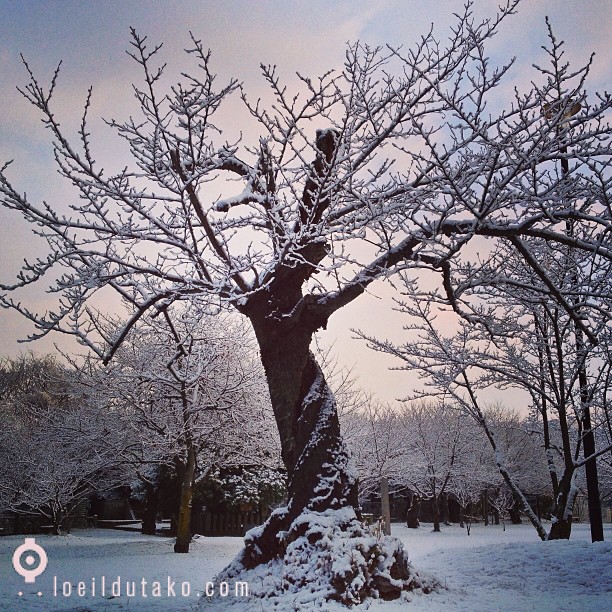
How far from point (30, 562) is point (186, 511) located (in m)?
3.70

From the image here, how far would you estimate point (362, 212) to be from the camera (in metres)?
7.16

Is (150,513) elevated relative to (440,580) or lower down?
lower down

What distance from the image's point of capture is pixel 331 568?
20.6 feet

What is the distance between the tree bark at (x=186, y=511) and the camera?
13992 millimetres

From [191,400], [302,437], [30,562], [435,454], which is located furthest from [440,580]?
[435,454]

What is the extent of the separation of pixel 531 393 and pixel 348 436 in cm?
902

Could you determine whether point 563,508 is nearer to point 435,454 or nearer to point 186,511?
point 186,511

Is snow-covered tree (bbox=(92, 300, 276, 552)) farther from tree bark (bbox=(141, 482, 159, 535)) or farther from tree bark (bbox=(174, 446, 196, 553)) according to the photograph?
tree bark (bbox=(141, 482, 159, 535))

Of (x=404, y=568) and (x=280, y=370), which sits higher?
(x=280, y=370)

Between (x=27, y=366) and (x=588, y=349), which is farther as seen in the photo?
(x=27, y=366)

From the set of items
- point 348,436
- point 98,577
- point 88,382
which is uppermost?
point 88,382

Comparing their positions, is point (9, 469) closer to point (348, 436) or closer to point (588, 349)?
point (348, 436)

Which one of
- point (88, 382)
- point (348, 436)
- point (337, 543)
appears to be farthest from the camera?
point (348, 436)

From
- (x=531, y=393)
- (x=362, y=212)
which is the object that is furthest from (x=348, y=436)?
(x=362, y=212)
